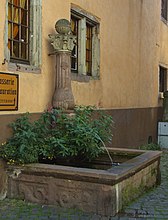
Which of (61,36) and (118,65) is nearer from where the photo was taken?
(61,36)

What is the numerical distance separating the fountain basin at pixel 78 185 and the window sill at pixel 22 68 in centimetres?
151

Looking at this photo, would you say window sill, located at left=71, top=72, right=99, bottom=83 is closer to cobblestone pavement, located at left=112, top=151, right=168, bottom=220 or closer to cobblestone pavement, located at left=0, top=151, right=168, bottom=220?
cobblestone pavement, located at left=112, top=151, right=168, bottom=220

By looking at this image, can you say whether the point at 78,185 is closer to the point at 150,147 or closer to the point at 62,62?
the point at 62,62

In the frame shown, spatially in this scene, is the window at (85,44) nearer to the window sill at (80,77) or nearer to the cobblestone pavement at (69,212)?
the window sill at (80,77)

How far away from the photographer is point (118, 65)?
10367 millimetres

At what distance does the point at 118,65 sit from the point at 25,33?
4.36 metres

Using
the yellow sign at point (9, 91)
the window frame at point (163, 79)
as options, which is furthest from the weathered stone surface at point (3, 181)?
the window frame at point (163, 79)

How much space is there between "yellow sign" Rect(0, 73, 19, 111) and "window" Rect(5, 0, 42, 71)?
32cm

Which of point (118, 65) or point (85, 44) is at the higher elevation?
point (85, 44)

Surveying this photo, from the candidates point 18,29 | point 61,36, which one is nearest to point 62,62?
point 61,36

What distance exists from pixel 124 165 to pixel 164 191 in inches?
50.2

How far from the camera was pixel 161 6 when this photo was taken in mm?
15094

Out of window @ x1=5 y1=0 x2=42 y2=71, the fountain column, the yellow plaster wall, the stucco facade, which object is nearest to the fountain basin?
the stucco facade

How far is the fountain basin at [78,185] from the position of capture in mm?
5066
